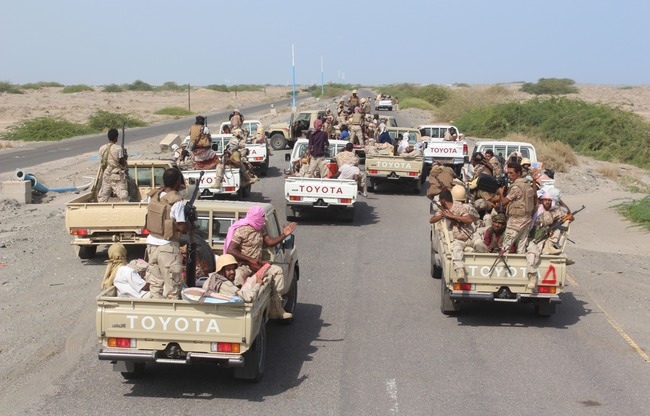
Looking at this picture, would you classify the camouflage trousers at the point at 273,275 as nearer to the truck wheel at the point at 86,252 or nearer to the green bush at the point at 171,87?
the truck wheel at the point at 86,252

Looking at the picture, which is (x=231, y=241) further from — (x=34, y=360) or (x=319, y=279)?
(x=319, y=279)

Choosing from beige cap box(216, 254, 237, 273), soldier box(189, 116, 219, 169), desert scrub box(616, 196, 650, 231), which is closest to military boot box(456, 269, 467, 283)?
beige cap box(216, 254, 237, 273)

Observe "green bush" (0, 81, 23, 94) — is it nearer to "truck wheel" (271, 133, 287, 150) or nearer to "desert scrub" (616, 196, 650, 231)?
"truck wheel" (271, 133, 287, 150)

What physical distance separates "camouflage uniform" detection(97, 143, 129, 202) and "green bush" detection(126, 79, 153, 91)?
16020 centimetres

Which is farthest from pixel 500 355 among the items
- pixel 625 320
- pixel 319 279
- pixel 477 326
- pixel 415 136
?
pixel 415 136

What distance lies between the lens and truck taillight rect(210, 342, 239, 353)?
7352 mm

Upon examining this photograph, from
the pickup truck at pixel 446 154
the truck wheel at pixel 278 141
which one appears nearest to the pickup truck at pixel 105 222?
the pickup truck at pixel 446 154

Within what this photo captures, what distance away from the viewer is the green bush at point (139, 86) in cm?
17062

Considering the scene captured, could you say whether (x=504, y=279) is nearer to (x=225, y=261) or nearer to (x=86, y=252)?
(x=225, y=261)

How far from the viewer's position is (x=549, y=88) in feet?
433

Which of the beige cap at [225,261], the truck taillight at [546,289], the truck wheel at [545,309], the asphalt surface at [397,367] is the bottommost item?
the asphalt surface at [397,367]

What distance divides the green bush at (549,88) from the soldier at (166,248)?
121070mm

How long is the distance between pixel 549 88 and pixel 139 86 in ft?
288

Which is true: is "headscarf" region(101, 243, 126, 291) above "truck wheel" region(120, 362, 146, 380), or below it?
above
